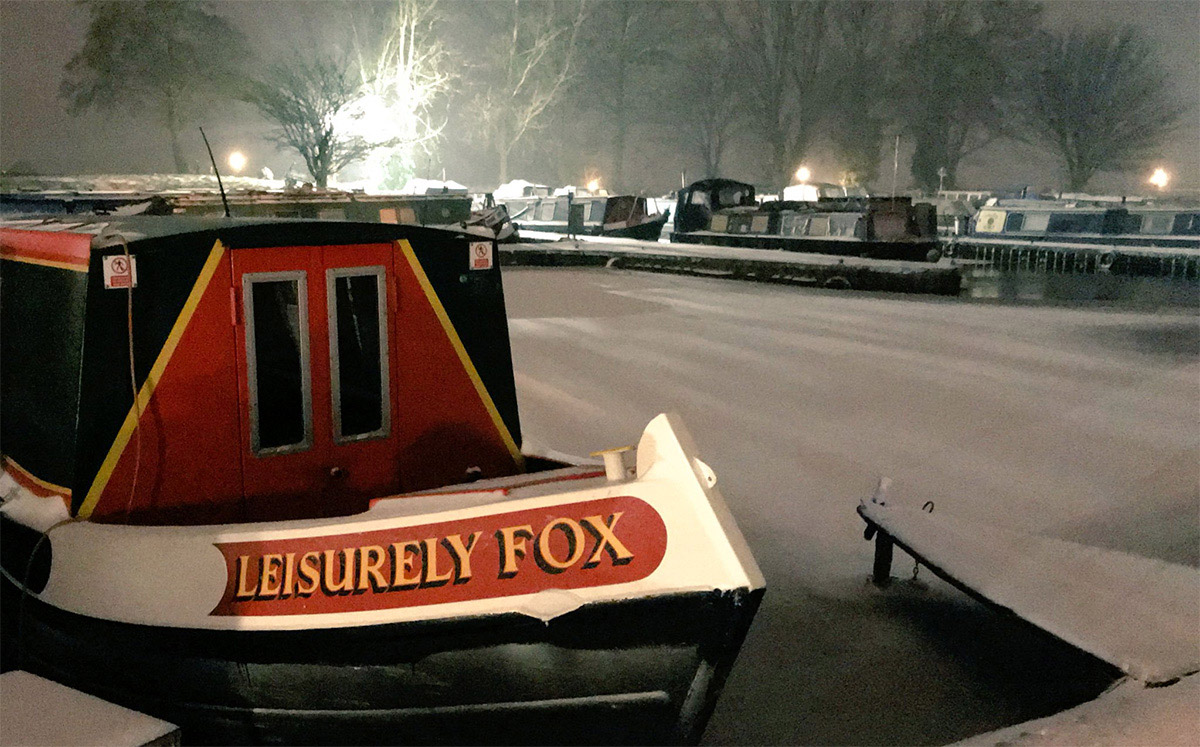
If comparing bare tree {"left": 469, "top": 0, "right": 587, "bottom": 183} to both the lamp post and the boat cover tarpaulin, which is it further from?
the boat cover tarpaulin

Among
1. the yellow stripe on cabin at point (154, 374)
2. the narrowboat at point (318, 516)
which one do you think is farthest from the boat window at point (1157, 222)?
the yellow stripe on cabin at point (154, 374)

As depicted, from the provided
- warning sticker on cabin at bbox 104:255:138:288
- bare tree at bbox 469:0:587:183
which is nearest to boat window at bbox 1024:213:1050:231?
bare tree at bbox 469:0:587:183

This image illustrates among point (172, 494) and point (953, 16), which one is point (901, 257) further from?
point (953, 16)

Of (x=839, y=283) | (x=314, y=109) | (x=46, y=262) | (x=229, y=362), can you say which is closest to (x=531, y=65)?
(x=314, y=109)

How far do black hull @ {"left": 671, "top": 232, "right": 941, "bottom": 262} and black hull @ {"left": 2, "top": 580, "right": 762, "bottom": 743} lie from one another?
759 inches

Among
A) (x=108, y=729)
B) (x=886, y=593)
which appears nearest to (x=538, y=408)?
(x=886, y=593)

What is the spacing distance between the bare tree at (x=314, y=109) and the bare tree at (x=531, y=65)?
43.0ft

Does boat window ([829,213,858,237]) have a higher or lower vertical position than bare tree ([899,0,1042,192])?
lower

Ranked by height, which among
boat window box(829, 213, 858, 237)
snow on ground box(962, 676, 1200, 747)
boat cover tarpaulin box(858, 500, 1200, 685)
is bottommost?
snow on ground box(962, 676, 1200, 747)

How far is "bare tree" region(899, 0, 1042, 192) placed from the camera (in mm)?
51406

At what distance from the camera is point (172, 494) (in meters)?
3.93

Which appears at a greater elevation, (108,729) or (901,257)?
(901,257)

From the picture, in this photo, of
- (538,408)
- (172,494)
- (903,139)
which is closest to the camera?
(172,494)

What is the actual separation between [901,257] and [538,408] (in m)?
14.7
